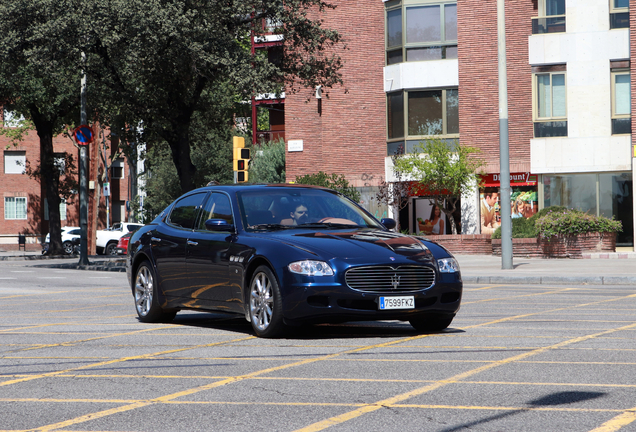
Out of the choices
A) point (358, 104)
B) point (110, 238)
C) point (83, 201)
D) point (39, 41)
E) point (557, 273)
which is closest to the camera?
point (557, 273)

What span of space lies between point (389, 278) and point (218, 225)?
2.01 m

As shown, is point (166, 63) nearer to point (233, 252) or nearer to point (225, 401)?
point (233, 252)

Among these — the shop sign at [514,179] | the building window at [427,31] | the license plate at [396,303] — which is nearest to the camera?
the license plate at [396,303]

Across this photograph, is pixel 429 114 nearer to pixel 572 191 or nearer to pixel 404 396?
pixel 572 191

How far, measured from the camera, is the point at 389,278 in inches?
357

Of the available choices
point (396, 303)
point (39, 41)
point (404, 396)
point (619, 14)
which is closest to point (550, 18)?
point (619, 14)

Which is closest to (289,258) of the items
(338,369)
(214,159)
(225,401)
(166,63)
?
(338,369)

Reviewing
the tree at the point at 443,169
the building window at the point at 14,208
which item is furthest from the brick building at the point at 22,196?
the tree at the point at 443,169

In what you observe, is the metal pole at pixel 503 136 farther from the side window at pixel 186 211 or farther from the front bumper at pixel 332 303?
the front bumper at pixel 332 303

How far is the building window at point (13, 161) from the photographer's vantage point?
62.8m

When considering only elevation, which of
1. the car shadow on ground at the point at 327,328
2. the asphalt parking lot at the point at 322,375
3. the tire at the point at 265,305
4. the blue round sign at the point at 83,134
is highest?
the blue round sign at the point at 83,134

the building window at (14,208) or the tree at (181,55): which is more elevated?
the tree at (181,55)

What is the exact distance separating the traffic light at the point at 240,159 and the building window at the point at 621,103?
636 inches

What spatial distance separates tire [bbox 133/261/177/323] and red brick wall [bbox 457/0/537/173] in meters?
25.0
